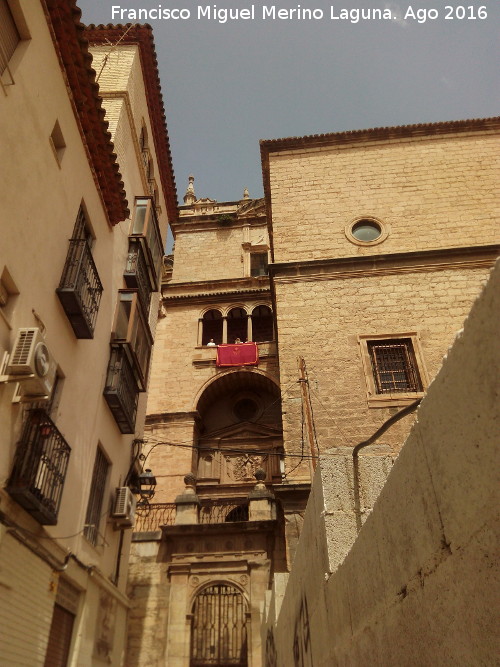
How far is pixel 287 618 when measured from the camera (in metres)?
6.03

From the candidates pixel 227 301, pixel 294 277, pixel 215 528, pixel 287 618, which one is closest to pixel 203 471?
pixel 215 528

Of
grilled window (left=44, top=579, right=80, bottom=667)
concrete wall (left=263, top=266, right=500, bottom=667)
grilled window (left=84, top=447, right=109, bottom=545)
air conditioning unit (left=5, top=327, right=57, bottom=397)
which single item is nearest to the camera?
concrete wall (left=263, top=266, right=500, bottom=667)

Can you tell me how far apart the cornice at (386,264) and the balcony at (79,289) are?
618cm

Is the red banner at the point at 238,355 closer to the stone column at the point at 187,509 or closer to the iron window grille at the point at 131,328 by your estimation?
the stone column at the point at 187,509

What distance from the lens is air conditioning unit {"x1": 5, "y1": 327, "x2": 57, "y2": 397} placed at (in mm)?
5824

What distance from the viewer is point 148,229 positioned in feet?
40.9

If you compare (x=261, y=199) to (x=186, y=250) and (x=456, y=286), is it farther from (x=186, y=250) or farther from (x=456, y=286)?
(x=456, y=286)

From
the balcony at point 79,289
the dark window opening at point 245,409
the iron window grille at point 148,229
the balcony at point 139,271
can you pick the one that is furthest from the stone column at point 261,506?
the balcony at point 79,289

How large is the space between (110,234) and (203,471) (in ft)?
37.0

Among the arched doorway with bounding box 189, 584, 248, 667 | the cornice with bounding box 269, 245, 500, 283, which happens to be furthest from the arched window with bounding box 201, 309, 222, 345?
the arched doorway with bounding box 189, 584, 248, 667

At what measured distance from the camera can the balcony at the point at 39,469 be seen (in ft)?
19.5

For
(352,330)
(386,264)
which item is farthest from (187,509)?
(386,264)

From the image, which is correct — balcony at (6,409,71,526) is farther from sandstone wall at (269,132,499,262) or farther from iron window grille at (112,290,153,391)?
sandstone wall at (269,132,499,262)

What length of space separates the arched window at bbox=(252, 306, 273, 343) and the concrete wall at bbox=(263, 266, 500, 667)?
1936 cm
